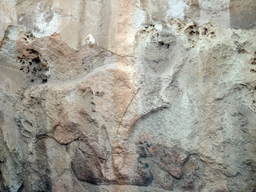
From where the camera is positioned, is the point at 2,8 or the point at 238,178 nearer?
the point at 238,178

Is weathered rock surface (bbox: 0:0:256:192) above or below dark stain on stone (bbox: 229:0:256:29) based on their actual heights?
below

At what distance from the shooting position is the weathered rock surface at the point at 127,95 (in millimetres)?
1168

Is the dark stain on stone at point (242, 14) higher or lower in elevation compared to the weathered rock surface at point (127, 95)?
higher

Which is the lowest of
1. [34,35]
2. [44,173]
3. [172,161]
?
[44,173]

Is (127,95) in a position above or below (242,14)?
below

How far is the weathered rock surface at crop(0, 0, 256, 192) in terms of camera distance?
1168mm

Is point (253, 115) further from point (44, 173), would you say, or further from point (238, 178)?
point (44, 173)

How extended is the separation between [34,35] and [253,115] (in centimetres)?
115

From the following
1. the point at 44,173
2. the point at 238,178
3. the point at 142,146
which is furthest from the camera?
the point at 44,173

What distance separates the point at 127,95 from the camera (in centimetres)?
123

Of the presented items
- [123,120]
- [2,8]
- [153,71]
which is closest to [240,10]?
[153,71]

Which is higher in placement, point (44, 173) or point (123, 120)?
point (123, 120)

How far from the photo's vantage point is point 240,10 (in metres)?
1.26

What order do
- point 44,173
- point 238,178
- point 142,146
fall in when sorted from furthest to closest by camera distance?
point 44,173 < point 142,146 < point 238,178
